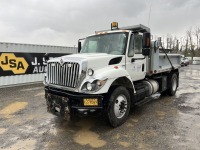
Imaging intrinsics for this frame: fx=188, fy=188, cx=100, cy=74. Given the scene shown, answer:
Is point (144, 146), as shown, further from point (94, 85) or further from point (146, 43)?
point (146, 43)

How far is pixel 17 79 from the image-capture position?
37.2 ft

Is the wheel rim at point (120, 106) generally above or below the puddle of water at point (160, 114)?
above

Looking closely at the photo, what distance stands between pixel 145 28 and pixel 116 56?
80.4 inches

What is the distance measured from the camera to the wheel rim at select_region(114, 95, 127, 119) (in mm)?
4721

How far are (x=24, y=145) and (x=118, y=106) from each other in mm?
2313

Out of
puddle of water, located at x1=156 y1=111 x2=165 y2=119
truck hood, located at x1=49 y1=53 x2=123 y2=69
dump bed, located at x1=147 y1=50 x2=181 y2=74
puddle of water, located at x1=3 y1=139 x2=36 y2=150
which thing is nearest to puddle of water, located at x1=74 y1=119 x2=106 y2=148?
puddle of water, located at x1=3 y1=139 x2=36 y2=150

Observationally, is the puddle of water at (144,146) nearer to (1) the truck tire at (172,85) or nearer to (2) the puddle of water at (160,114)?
(2) the puddle of water at (160,114)

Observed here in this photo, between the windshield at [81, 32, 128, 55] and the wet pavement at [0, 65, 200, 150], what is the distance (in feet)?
6.55

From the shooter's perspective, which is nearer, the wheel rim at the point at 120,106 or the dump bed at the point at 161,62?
the wheel rim at the point at 120,106

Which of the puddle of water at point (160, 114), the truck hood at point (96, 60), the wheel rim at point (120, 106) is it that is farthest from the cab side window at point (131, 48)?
the puddle of water at point (160, 114)

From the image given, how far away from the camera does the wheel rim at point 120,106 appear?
4721 millimetres

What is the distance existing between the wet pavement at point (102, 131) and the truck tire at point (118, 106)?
0.21m

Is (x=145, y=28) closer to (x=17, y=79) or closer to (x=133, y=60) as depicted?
(x=133, y=60)

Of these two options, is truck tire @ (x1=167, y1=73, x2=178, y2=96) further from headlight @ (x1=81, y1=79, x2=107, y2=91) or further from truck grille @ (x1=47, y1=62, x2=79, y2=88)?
truck grille @ (x1=47, y1=62, x2=79, y2=88)
